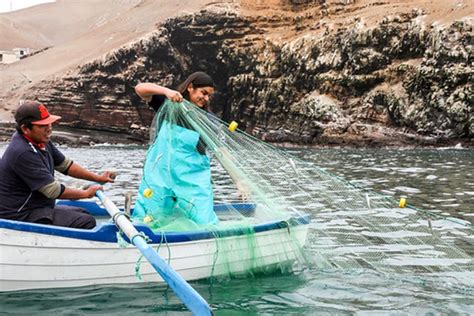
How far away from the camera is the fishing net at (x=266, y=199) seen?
8.05m

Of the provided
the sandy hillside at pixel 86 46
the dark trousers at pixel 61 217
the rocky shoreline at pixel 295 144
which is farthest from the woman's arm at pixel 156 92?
the sandy hillside at pixel 86 46

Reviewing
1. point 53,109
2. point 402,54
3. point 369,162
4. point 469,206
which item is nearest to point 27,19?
point 53,109

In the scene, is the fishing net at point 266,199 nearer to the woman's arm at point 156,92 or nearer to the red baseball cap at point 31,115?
the woman's arm at point 156,92

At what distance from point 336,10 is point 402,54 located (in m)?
12.1

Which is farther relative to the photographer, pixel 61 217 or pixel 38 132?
pixel 61 217

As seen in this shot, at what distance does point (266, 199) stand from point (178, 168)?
1287mm

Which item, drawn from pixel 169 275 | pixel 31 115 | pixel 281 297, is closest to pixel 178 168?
pixel 31 115

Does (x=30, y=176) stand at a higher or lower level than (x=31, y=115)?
lower

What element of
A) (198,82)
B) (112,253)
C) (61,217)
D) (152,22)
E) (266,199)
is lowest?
(112,253)

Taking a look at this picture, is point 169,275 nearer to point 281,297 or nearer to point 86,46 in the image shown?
point 281,297

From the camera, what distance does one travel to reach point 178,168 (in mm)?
8094

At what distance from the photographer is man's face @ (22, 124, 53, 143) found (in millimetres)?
6923

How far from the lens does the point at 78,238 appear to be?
274 inches

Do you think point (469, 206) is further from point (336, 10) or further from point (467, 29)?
point (336, 10)
